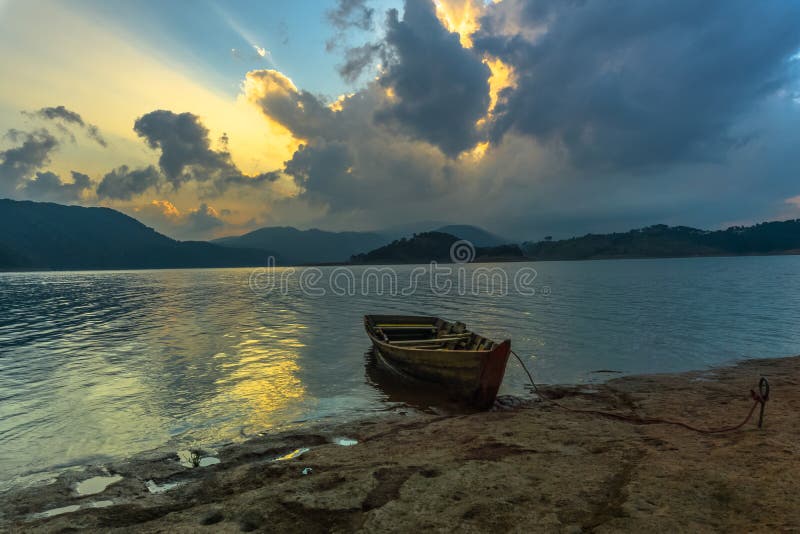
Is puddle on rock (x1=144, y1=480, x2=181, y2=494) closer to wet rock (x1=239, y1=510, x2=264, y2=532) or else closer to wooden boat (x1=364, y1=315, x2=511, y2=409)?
wet rock (x1=239, y1=510, x2=264, y2=532)

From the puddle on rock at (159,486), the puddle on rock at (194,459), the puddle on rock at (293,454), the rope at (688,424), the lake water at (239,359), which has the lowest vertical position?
the lake water at (239,359)

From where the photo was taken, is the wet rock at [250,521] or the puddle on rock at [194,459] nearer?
the wet rock at [250,521]

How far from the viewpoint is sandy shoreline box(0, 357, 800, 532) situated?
251 inches

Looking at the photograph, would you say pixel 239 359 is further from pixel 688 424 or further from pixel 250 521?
pixel 688 424

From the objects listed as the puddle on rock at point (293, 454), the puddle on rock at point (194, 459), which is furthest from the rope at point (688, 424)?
the puddle on rock at point (194, 459)

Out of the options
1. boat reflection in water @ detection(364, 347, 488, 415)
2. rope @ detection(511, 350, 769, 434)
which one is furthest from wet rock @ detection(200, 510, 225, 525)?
rope @ detection(511, 350, 769, 434)

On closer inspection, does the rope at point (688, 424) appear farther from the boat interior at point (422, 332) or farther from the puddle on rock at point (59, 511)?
the puddle on rock at point (59, 511)

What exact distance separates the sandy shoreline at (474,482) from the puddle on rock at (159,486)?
129 mm

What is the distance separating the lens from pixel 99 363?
22.5 m

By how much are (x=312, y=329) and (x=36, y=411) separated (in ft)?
68.4

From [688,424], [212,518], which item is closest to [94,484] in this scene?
Result: [212,518]

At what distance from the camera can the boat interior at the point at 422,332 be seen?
2023 centimetres

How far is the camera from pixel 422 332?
2605cm

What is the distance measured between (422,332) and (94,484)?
18766 mm
